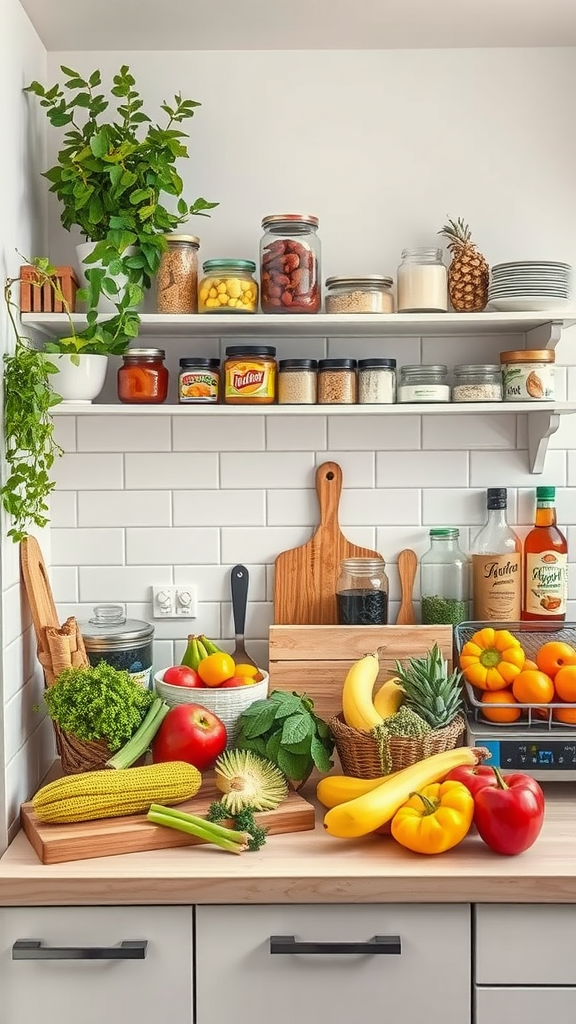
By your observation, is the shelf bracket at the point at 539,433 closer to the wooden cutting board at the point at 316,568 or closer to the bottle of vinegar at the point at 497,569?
the bottle of vinegar at the point at 497,569

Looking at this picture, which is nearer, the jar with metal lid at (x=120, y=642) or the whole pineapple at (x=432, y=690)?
the whole pineapple at (x=432, y=690)

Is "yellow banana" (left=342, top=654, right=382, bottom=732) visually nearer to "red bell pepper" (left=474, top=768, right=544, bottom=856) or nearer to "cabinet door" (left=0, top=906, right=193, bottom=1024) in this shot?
"red bell pepper" (left=474, top=768, right=544, bottom=856)

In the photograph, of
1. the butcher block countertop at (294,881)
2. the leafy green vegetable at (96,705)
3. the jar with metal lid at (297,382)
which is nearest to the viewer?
the butcher block countertop at (294,881)

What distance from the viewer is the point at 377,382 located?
2107mm

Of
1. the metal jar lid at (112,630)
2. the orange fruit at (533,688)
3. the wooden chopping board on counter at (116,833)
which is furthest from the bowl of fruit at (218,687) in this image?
the orange fruit at (533,688)

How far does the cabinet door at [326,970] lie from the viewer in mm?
1699

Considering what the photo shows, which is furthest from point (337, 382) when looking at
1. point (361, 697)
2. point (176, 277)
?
point (361, 697)

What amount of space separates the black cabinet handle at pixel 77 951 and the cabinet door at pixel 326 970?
104 mm

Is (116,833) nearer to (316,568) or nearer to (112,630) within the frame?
(112,630)

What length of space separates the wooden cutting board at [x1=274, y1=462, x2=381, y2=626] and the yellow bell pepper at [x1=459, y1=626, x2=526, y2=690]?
14.8 inches

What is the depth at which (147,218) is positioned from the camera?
2027 mm

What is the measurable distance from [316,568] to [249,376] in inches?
19.6

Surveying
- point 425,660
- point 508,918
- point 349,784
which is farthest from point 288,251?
point 508,918

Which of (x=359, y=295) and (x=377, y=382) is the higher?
(x=359, y=295)
